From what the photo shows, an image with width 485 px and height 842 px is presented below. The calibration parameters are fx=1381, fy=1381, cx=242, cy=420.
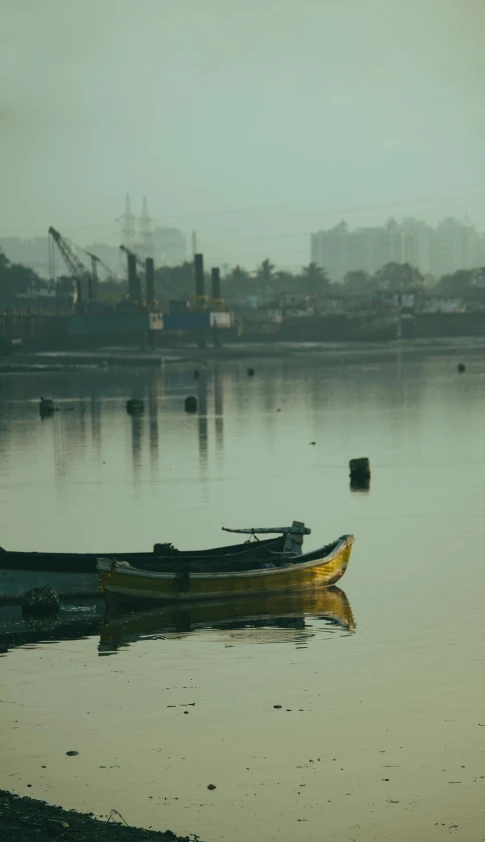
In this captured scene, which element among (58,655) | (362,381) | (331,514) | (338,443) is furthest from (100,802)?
(362,381)

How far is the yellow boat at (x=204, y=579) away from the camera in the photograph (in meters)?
34.1

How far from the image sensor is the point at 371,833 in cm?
1950

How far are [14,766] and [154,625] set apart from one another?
11.0 meters

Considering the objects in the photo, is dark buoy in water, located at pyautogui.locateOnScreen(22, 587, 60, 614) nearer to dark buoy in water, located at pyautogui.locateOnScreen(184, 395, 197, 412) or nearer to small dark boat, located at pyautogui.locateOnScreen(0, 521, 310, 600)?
small dark boat, located at pyautogui.locateOnScreen(0, 521, 310, 600)

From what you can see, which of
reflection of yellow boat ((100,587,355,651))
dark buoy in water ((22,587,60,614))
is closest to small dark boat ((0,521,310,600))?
dark buoy in water ((22,587,60,614))

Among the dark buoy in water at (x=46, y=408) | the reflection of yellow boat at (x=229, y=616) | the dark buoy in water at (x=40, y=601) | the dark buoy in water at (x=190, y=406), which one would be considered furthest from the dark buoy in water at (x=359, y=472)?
the dark buoy in water at (x=46, y=408)

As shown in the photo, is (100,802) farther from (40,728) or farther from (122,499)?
(122,499)

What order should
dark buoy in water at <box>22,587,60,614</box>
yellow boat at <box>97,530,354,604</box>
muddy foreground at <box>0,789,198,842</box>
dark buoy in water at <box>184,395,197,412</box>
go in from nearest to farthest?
muddy foreground at <box>0,789,198,842</box>, yellow boat at <box>97,530,354,604</box>, dark buoy in water at <box>22,587,60,614</box>, dark buoy in water at <box>184,395,197,412</box>

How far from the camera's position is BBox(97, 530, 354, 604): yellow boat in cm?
3406

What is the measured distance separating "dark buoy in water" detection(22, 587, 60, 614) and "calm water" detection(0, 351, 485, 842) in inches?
96.1

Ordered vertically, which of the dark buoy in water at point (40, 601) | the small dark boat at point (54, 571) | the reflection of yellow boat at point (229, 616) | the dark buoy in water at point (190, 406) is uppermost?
the small dark boat at point (54, 571)

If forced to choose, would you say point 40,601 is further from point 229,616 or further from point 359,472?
point 359,472

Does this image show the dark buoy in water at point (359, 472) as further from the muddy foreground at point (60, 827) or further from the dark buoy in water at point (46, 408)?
the dark buoy in water at point (46, 408)

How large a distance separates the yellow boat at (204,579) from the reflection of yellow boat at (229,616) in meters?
0.25
